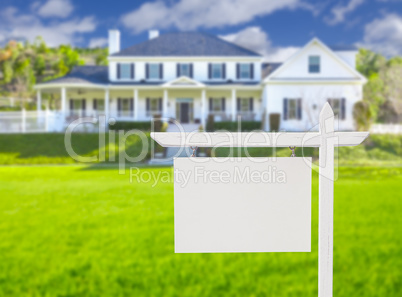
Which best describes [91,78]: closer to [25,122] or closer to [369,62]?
[25,122]

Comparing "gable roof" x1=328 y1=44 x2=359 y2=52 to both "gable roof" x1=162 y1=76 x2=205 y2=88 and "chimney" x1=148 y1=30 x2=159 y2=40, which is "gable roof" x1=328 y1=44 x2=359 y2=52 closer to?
"gable roof" x1=162 y1=76 x2=205 y2=88

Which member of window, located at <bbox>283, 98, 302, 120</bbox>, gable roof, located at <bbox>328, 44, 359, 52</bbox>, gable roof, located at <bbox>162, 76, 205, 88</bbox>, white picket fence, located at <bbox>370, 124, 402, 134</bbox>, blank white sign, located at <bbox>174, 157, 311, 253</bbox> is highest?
gable roof, located at <bbox>328, 44, 359, 52</bbox>

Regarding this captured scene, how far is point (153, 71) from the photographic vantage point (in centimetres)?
2859

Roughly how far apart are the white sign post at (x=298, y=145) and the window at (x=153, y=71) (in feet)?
90.8

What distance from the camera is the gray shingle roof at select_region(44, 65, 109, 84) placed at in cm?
2655

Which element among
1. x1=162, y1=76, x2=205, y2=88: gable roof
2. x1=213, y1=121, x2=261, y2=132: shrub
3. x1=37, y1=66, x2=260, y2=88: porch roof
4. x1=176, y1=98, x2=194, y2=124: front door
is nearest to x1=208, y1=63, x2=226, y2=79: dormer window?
x1=37, y1=66, x2=260, y2=88: porch roof

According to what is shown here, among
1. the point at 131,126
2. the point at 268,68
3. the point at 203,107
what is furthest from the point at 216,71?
the point at 131,126

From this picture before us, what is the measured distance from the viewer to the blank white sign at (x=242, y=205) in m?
1.73

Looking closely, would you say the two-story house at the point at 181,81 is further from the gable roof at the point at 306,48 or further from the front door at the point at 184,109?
the gable roof at the point at 306,48

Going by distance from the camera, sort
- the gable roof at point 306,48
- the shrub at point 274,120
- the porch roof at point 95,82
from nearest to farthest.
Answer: the shrub at point 274,120, the gable roof at point 306,48, the porch roof at point 95,82

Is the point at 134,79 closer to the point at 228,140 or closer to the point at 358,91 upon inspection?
the point at 358,91

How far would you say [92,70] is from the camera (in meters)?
31.2

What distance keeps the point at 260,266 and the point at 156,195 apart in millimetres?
5484

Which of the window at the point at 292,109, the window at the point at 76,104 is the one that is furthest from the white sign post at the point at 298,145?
the window at the point at 76,104
